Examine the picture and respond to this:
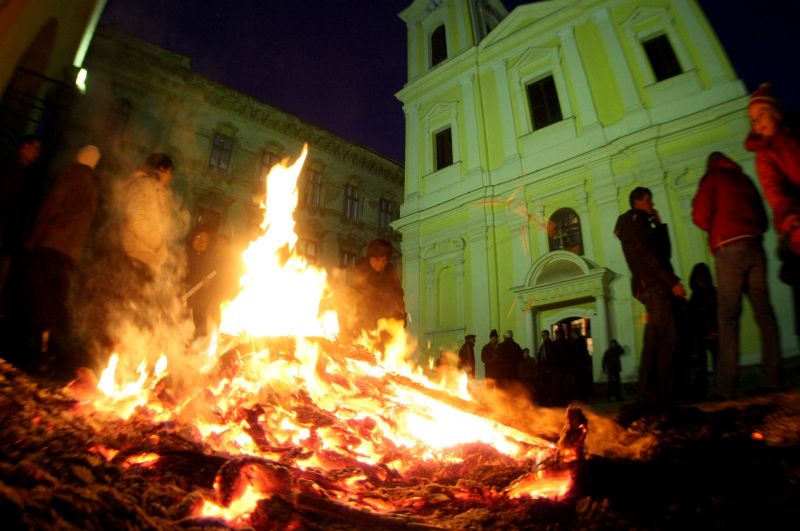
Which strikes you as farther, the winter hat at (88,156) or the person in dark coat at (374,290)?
the person in dark coat at (374,290)

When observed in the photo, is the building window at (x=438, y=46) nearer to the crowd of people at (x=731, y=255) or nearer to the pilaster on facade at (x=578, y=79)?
the pilaster on facade at (x=578, y=79)

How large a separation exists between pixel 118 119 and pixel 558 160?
16067 millimetres

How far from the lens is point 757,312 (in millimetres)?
3383

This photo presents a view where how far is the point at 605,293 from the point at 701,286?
19.3ft

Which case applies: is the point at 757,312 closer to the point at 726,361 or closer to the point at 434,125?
the point at 726,361

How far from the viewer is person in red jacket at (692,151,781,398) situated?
3.33 m

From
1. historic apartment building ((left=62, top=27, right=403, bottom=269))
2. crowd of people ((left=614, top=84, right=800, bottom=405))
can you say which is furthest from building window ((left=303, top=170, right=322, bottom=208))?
crowd of people ((left=614, top=84, right=800, bottom=405))

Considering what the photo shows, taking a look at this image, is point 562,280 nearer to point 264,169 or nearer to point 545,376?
point 545,376

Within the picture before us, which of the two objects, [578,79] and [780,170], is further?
[578,79]

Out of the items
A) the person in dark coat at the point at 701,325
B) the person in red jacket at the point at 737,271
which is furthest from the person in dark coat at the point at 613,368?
the person in red jacket at the point at 737,271

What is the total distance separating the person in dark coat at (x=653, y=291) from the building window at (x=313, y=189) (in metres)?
17.8

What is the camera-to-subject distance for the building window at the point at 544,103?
46.8 feet

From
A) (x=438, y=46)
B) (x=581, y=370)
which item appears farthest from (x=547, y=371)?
(x=438, y=46)

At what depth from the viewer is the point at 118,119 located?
596 inches
